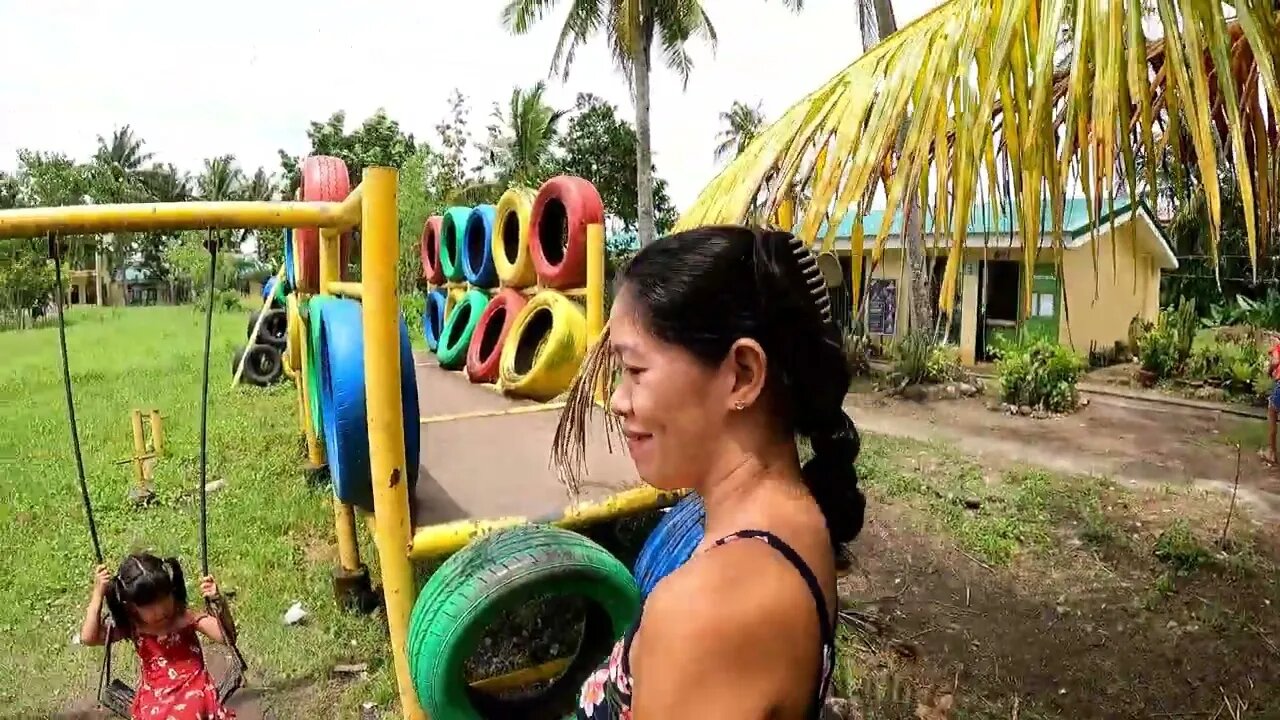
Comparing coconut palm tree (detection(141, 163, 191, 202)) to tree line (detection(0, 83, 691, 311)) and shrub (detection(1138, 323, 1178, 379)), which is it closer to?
tree line (detection(0, 83, 691, 311))

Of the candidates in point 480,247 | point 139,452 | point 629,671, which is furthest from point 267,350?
point 629,671

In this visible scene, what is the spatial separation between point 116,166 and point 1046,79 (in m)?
46.2

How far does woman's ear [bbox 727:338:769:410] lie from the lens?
3.14 ft

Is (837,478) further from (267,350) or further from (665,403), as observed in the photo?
(267,350)

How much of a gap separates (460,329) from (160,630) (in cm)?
588

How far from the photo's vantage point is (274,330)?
11.5 metres

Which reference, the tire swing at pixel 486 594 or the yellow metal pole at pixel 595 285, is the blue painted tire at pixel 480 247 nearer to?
the yellow metal pole at pixel 595 285

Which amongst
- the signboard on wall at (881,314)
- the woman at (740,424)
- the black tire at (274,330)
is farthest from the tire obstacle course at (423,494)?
the signboard on wall at (881,314)

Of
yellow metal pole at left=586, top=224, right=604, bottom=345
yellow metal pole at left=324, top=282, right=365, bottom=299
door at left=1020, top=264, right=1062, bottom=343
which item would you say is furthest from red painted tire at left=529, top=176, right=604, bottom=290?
door at left=1020, top=264, right=1062, bottom=343

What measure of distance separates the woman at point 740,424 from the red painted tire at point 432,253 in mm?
8987

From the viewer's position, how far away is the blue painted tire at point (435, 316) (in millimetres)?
9562

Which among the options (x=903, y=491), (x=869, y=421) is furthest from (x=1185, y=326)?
(x=903, y=491)

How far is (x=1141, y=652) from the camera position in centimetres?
393

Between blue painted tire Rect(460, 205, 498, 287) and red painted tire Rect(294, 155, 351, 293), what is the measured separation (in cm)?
243
